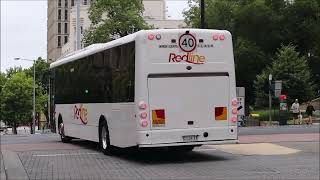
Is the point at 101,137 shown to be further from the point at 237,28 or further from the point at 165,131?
the point at 237,28

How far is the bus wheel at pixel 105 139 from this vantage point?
17.7 m

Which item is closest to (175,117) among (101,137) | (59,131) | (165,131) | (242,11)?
(165,131)

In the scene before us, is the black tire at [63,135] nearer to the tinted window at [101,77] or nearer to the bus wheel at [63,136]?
the bus wheel at [63,136]

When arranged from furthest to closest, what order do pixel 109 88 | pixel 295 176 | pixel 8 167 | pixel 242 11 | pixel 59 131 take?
pixel 242 11, pixel 59 131, pixel 109 88, pixel 8 167, pixel 295 176

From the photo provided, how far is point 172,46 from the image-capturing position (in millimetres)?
15828

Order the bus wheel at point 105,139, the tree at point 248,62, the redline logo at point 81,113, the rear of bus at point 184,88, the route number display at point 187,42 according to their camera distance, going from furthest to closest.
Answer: the tree at point 248,62
the redline logo at point 81,113
the bus wheel at point 105,139
the route number display at point 187,42
the rear of bus at point 184,88

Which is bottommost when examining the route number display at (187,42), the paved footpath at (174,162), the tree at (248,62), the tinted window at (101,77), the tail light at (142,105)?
the paved footpath at (174,162)

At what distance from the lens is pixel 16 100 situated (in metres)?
96.1

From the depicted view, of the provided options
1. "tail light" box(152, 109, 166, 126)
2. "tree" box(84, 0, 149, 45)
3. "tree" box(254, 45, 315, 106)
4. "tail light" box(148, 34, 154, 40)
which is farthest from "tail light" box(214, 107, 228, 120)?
"tree" box(84, 0, 149, 45)

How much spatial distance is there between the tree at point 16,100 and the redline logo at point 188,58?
81.3m

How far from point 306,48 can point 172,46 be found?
164ft

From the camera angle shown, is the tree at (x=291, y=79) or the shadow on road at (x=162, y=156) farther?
the tree at (x=291, y=79)

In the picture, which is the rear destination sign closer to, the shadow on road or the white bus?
the white bus

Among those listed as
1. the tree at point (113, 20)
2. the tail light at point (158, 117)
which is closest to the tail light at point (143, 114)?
the tail light at point (158, 117)
